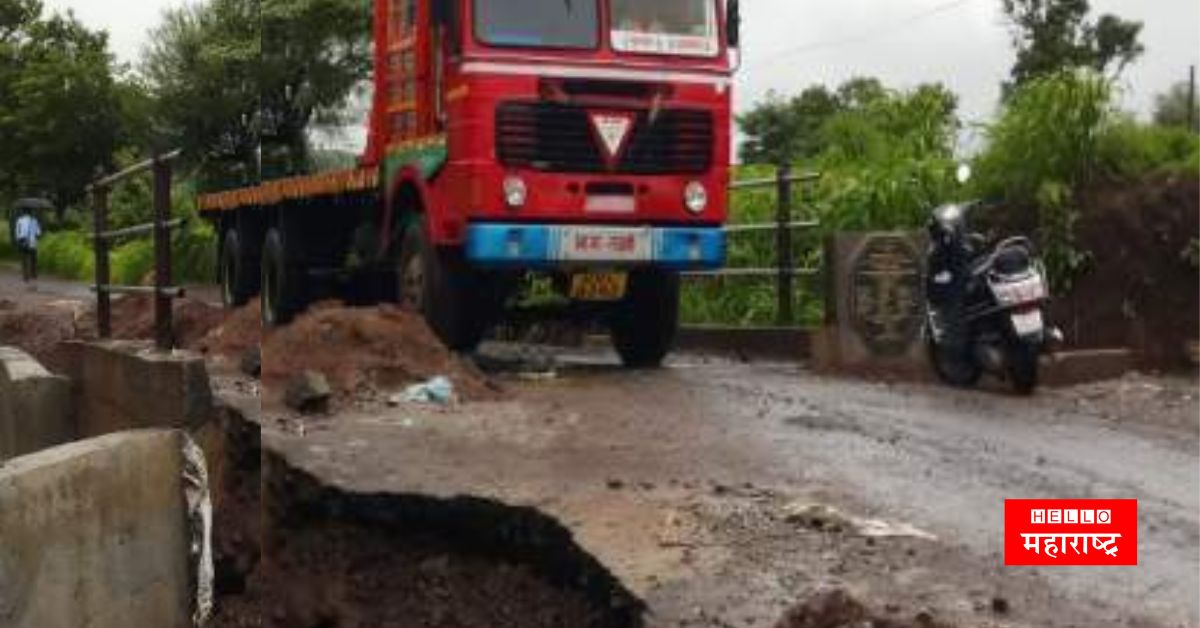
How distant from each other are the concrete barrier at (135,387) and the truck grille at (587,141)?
2.38 meters

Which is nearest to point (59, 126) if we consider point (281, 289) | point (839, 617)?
point (281, 289)

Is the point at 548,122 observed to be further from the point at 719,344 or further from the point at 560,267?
the point at 719,344

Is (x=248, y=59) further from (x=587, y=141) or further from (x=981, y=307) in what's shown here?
(x=981, y=307)

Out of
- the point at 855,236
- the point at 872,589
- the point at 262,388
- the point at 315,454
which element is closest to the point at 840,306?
the point at 855,236

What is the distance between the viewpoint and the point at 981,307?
9.91 m

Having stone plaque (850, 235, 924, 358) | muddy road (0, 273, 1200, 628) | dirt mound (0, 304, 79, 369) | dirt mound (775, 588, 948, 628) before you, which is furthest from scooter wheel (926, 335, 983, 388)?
dirt mound (0, 304, 79, 369)

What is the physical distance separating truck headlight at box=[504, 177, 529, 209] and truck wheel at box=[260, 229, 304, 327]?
345 cm

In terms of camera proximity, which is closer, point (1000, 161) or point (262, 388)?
point (262, 388)

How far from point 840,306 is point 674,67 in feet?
6.98

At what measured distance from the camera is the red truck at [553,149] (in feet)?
32.1

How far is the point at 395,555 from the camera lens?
5.95 m

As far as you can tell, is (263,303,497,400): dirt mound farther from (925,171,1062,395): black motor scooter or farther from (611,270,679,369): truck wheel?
(925,171,1062,395): black motor scooter

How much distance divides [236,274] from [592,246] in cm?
580

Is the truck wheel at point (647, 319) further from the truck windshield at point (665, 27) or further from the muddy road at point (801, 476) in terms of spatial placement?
the truck windshield at point (665, 27)
